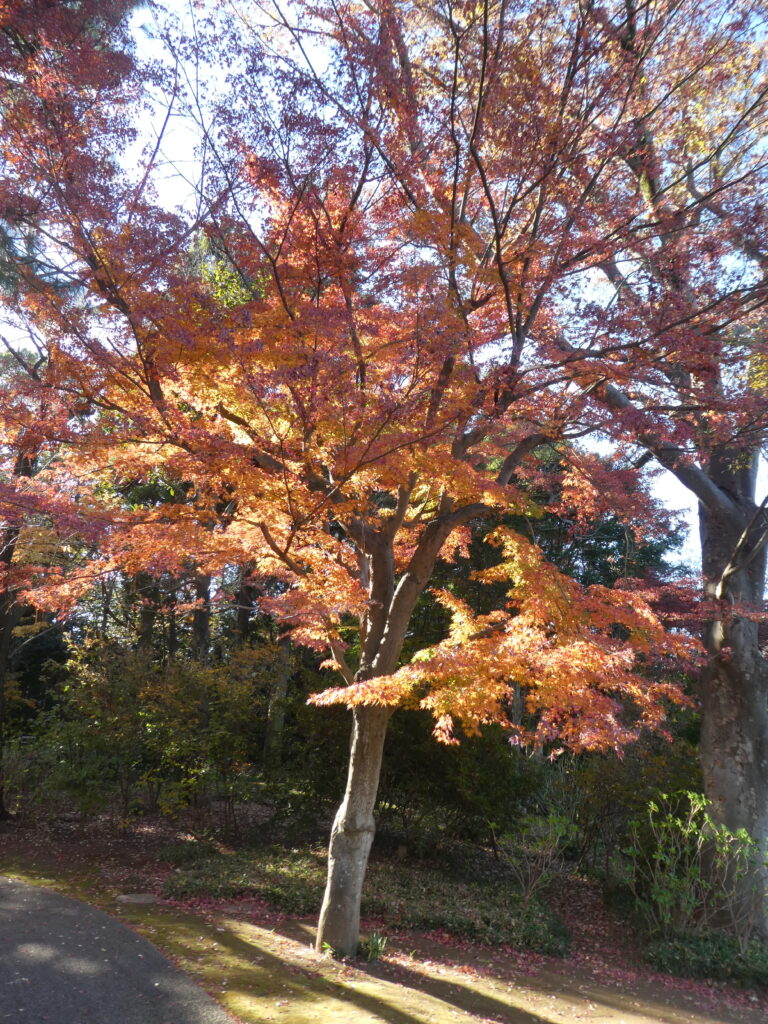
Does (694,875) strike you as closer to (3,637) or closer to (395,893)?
(395,893)

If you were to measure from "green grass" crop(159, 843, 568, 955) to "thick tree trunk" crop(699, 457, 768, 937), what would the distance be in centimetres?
232

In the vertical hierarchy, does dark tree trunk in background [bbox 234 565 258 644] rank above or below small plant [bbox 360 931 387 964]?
above

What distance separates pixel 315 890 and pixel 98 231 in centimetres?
657

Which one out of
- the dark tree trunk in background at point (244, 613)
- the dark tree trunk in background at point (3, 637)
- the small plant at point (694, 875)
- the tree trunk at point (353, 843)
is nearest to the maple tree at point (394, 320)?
the tree trunk at point (353, 843)

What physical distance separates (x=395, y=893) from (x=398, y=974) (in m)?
2.16

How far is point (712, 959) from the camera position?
6.32 meters

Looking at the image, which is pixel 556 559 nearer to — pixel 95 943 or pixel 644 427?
pixel 644 427

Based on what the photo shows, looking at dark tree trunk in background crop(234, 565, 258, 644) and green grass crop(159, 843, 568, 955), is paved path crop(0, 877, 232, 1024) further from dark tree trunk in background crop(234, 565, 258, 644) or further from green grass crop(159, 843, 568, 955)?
dark tree trunk in background crop(234, 565, 258, 644)

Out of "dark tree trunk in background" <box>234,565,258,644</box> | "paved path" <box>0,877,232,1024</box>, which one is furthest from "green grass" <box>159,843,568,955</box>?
"dark tree trunk in background" <box>234,565,258,644</box>

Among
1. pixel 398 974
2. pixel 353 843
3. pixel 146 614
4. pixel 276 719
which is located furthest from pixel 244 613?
pixel 398 974

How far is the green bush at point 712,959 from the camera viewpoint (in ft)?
20.5

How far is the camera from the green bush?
624 centimetres

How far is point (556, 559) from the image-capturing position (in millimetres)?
15227

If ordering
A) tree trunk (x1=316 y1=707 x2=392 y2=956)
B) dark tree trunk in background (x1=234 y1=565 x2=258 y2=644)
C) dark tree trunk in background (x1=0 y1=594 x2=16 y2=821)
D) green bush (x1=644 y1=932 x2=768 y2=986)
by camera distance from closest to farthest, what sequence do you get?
tree trunk (x1=316 y1=707 x2=392 y2=956) < green bush (x1=644 y1=932 x2=768 y2=986) < dark tree trunk in background (x1=0 y1=594 x2=16 y2=821) < dark tree trunk in background (x1=234 y1=565 x2=258 y2=644)
